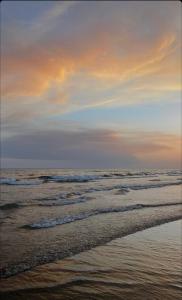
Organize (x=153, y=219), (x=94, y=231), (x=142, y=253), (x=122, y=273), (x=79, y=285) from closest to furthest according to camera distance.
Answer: (x=79, y=285)
(x=122, y=273)
(x=142, y=253)
(x=94, y=231)
(x=153, y=219)

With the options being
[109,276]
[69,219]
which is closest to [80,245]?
[109,276]

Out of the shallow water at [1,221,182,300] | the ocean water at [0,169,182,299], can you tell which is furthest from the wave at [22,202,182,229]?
the shallow water at [1,221,182,300]

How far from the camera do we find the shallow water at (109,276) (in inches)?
229

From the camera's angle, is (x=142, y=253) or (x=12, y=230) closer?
(x=142, y=253)

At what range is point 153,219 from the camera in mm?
13570

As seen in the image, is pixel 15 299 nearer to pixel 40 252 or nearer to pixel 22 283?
pixel 22 283

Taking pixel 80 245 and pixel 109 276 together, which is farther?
pixel 80 245

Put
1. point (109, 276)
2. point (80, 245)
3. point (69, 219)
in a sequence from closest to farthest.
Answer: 1. point (109, 276)
2. point (80, 245)
3. point (69, 219)

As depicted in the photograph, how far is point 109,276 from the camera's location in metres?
6.68

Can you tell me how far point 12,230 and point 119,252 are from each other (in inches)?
179

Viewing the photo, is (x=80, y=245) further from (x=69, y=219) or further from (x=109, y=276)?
(x=69, y=219)

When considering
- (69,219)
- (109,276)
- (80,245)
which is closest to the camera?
(109,276)

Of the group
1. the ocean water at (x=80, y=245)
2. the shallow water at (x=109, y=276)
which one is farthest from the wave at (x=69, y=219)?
the shallow water at (x=109, y=276)

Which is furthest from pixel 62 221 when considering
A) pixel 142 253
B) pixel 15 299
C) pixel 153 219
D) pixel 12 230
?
pixel 15 299
